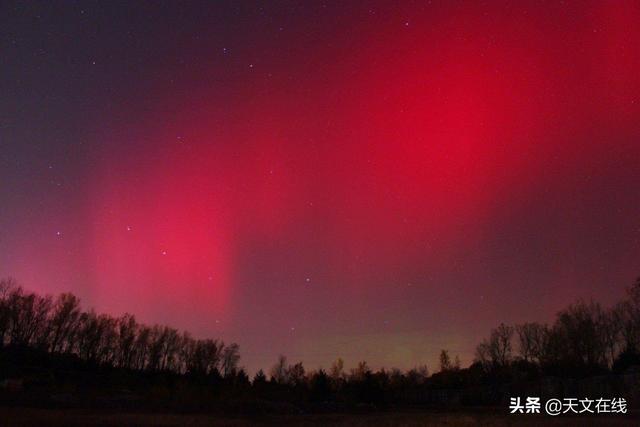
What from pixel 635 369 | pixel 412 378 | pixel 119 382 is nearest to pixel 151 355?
pixel 119 382

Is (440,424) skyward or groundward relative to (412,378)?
groundward

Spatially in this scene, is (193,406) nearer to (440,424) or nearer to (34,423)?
(34,423)

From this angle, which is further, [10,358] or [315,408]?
[10,358]

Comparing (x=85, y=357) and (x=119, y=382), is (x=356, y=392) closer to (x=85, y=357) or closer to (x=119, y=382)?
(x=119, y=382)

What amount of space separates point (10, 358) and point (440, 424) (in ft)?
335

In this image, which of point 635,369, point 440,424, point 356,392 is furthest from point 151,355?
point 440,424

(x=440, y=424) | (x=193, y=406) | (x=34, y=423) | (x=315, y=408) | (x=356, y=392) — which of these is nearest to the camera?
(x=34, y=423)

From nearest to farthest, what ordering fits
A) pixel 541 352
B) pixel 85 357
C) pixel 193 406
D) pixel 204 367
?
1. pixel 193 406
2. pixel 541 352
3. pixel 85 357
4. pixel 204 367

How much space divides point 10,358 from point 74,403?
67.0 meters

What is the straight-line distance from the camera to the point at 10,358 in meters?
113

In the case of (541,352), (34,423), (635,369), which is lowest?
(34,423)

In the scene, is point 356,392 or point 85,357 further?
point 85,357

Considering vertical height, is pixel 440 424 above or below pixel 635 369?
below

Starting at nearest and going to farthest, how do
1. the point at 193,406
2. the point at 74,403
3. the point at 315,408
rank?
the point at 74,403, the point at 193,406, the point at 315,408
